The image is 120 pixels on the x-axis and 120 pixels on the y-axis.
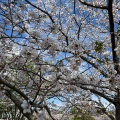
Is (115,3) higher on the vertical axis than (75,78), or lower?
higher

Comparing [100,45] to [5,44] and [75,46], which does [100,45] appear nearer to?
[75,46]

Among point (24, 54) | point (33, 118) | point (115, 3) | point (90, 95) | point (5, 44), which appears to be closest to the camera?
point (33, 118)

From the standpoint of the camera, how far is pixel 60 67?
3531mm

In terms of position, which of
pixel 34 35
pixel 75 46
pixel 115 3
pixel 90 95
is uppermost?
pixel 115 3

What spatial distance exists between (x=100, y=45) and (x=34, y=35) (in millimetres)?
1230

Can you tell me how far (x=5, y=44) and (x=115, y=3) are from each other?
5195 millimetres

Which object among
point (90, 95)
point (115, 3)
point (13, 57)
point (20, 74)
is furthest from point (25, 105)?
point (115, 3)

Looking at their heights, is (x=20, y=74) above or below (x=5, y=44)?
below

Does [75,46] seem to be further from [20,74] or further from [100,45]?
[20,74]

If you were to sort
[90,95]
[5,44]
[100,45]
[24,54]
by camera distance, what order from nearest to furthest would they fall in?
[24,54], [100,45], [5,44], [90,95]

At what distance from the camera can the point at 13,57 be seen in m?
3.33

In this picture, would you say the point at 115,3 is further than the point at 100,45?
Yes

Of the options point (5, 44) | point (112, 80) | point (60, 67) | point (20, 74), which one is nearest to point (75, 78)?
point (60, 67)

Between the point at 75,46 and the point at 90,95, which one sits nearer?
the point at 75,46
